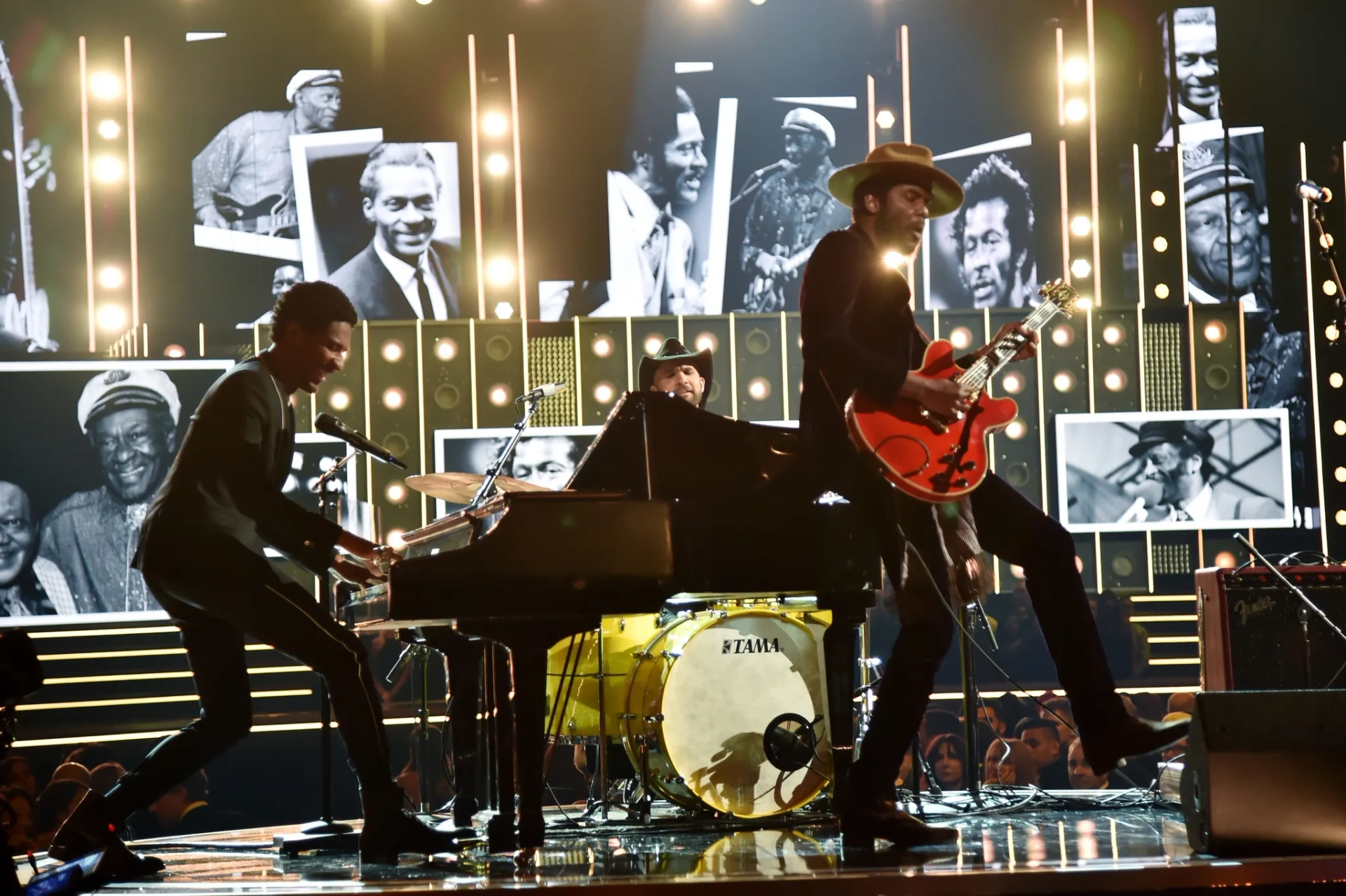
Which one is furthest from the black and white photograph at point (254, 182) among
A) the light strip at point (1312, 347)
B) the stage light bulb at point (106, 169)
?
the light strip at point (1312, 347)

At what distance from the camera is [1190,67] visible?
8828 millimetres

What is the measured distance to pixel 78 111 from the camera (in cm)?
827

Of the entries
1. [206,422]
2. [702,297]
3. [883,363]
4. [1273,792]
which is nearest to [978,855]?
[1273,792]

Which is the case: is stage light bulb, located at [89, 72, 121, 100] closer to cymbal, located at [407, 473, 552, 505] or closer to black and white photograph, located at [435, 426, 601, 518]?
black and white photograph, located at [435, 426, 601, 518]

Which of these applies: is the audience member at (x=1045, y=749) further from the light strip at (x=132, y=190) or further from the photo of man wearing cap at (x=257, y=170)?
the light strip at (x=132, y=190)

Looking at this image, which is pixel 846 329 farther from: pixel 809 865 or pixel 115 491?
pixel 115 491

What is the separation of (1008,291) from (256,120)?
17.0 feet

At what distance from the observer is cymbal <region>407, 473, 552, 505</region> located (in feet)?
15.9

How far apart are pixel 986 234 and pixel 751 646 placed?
16.2 feet

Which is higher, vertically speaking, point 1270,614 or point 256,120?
point 256,120

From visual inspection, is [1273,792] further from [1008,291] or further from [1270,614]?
[1008,291]

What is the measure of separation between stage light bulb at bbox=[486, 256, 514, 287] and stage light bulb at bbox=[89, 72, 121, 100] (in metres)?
2.63

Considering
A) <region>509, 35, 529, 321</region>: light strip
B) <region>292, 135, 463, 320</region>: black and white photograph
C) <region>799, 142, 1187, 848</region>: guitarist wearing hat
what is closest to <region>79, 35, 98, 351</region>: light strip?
<region>292, 135, 463, 320</region>: black and white photograph

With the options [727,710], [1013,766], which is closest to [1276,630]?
[727,710]
